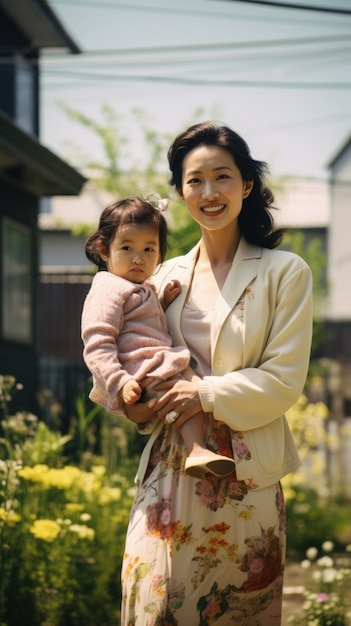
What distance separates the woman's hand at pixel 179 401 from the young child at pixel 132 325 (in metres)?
0.02

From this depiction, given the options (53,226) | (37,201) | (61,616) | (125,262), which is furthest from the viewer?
(53,226)

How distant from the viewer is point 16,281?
10234mm

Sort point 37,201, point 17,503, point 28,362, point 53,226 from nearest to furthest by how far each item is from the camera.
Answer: point 17,503, point 28,362, point 37,201, point 53,226

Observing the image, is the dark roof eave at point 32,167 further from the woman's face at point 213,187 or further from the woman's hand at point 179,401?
the woman's hand at point 179,401

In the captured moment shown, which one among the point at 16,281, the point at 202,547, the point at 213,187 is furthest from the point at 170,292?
the point at 16,281

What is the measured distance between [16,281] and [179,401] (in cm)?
794

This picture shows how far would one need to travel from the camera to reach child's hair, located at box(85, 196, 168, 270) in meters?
2.71

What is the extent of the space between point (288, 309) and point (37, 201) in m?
Answer: 8.67

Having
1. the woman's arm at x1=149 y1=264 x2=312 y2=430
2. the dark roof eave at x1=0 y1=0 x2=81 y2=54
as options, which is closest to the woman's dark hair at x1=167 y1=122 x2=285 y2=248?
the woman's arm at x1=149 y1=264 x2=312 y2=430

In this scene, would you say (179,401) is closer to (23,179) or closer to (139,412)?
(139,412)

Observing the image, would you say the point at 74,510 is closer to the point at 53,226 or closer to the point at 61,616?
the point at 61,616

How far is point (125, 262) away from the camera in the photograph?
8.89 ft

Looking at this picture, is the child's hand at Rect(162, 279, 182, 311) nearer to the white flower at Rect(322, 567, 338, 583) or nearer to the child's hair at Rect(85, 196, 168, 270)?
the child's hair at Rect(85, 196, 168, 270)

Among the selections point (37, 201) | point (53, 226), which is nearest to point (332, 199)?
point (53, 226)
